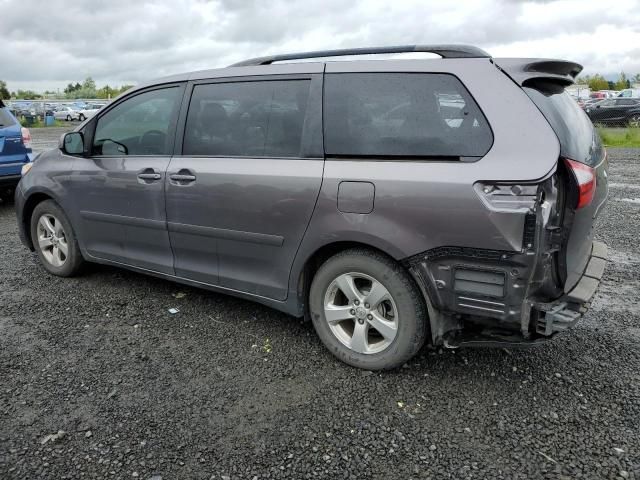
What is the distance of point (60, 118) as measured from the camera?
38.7m

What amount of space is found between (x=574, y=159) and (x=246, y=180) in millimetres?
1903

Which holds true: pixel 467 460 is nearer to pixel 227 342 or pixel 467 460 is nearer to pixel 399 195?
pixel 399 195

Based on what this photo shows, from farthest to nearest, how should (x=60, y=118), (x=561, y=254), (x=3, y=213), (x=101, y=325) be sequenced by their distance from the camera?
(x=60, y=118) < (x=3, y=213) < (x=101, y=325) < (x=561, y=254)

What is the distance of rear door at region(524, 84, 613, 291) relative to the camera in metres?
2.74

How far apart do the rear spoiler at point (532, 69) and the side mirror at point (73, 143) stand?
333 cm

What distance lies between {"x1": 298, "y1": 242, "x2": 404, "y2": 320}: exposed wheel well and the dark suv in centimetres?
1

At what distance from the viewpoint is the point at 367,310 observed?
318 centimetres

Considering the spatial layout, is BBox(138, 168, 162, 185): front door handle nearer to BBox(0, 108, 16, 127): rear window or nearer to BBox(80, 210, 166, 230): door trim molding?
BBox(80, 210, 166, 230): door trim molding

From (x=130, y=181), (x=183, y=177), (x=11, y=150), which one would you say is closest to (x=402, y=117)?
(x=183, y=177)

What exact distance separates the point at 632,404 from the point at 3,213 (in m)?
8.27

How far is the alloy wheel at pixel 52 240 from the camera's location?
4.82 meters

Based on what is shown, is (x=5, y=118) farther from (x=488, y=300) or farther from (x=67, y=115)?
(x=67, y=115)

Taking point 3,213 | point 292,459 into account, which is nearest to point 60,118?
point 3,213

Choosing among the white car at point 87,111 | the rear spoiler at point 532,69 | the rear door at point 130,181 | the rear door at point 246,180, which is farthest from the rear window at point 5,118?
the white car at point 87,111
